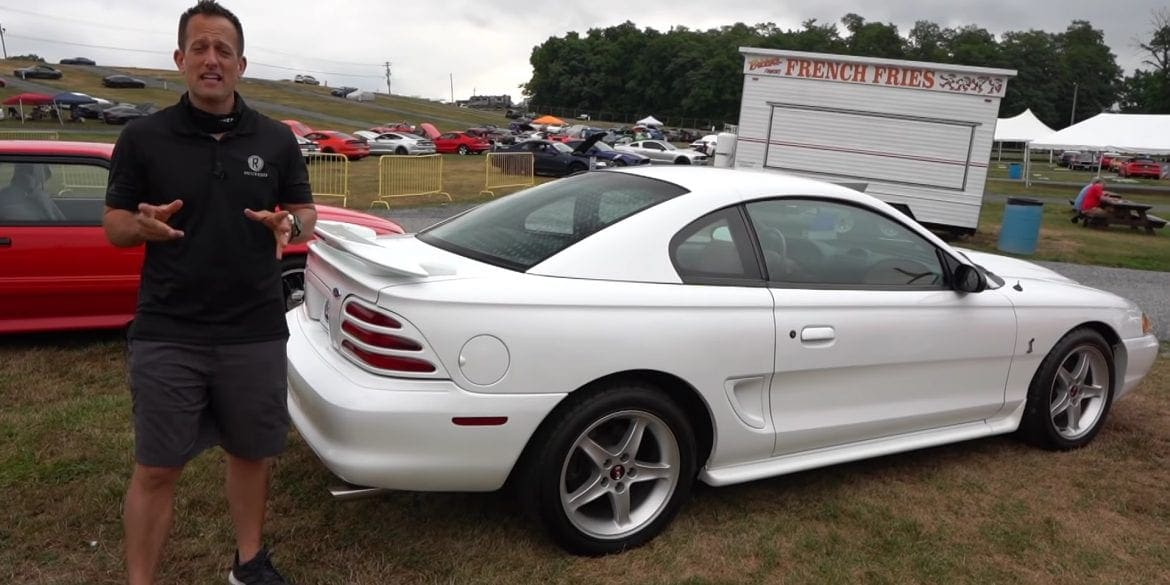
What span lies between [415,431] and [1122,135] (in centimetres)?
3251

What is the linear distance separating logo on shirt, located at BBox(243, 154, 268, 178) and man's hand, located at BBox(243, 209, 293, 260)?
100 millimetres

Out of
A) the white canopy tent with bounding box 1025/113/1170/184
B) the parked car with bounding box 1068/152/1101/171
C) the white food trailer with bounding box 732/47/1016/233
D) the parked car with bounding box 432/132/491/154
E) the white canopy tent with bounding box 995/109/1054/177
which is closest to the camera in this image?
the white food trailer with bounding box 732/47/1016/233

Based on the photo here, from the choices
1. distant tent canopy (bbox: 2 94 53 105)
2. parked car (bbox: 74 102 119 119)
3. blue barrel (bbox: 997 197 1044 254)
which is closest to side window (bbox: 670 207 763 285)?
blue barrel (bbox: 997 197 1044 254)

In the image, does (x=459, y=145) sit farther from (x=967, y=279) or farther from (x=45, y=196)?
(x=967, y=279)

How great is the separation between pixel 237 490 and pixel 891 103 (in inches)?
519

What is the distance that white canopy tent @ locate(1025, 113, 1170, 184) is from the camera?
27188 mm

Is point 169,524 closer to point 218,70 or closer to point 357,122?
point 218,70

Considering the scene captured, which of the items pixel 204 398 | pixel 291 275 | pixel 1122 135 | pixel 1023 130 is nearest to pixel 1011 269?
pixel 204 398

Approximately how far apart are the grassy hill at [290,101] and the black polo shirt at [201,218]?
156 feet

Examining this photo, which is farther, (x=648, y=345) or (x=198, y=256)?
(x=648, y=345)

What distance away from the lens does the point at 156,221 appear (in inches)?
81.2

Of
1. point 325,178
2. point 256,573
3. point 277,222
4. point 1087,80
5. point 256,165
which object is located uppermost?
point 1087,80

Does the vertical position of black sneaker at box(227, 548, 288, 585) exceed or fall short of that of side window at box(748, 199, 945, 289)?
it falls short

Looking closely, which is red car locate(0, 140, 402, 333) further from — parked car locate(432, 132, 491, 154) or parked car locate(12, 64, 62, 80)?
parked car locate(12, 64, 62, 80)
